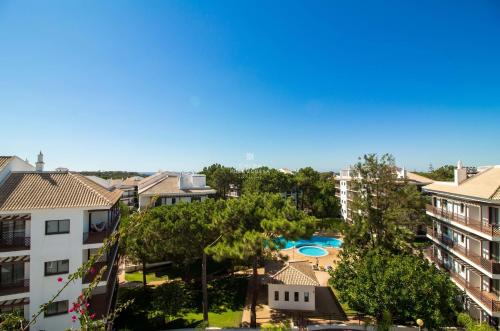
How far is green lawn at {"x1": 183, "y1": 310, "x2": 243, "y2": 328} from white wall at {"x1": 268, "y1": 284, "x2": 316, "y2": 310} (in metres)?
3.48

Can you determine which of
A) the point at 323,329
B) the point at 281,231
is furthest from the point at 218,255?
the point at 323,329

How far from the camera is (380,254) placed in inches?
986

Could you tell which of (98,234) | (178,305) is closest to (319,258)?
(178,305)

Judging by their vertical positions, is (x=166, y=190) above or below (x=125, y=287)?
above

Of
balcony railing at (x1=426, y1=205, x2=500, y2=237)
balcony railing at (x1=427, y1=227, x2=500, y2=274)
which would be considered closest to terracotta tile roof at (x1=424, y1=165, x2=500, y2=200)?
balcony railing at (x1=426, y1=205, x2=500, y2=237)

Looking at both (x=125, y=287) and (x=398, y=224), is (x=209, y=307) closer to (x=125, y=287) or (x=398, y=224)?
(x=125, y=287)

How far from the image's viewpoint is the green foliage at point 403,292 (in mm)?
19438

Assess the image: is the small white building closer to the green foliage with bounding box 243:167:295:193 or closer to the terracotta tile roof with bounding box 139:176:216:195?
the terracotta tile roof with bounding box 139:176:216:195

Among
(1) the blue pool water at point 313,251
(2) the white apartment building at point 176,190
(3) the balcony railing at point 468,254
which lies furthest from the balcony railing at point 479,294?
(2) the white apartment building at point 176,190

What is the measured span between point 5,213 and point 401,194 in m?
33.7

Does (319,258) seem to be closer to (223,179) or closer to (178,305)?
(178,305)

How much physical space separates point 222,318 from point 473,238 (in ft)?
75.6

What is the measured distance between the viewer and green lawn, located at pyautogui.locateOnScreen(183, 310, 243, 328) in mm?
22928

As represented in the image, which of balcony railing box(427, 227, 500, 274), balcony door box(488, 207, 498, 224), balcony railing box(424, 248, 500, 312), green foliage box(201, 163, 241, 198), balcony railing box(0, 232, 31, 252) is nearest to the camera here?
balcony railing box(0, 232, 31, 252)
